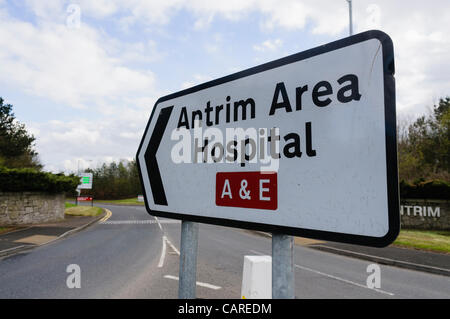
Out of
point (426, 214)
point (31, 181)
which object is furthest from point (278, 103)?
point (31, 181)

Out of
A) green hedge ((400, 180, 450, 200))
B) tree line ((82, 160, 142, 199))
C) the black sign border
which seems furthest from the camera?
tree line ((82, 160, 142, 199))

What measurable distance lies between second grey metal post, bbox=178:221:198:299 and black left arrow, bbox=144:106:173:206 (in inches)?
9.8

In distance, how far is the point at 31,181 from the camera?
1731cm

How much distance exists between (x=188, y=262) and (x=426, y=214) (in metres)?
18.6

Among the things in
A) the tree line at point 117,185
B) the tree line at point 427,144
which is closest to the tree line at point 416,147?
the tree line at point 427,144

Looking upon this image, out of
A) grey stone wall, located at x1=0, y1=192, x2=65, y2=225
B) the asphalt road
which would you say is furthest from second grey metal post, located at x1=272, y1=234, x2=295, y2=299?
grey stone wall, located at x1=0, y1=192, x2=65, y2=225

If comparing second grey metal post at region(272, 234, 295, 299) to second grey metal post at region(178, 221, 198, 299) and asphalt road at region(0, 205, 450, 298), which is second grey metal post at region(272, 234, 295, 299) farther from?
asphalt road at region(0, 205, 450, 298)

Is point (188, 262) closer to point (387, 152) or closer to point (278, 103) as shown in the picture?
point (278, 103)

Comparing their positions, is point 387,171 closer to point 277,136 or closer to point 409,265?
point 277,136

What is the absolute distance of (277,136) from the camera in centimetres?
106

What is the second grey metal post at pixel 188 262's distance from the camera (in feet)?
4.20

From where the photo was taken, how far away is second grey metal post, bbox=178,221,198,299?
1.28m

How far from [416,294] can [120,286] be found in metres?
6.41

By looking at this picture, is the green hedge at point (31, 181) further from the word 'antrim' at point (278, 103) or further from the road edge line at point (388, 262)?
the word 'antrim' at point (278, 103)
